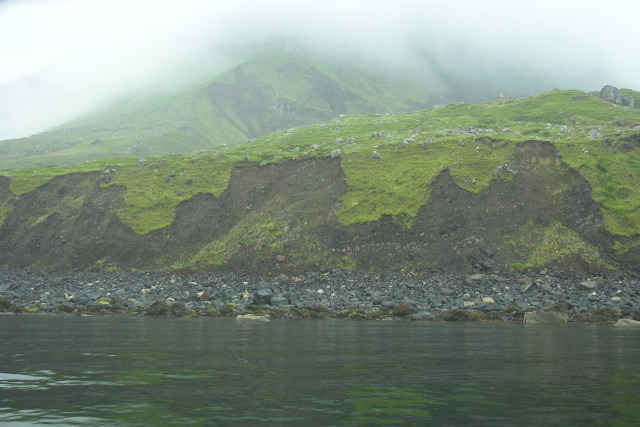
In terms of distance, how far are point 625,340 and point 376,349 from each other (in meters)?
16.2

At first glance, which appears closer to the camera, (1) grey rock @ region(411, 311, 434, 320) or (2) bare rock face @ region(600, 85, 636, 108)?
(1) grey rock @ region(411, 311, 434, 320)

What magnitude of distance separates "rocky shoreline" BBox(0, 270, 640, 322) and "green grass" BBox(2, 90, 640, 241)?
15586 millimetres

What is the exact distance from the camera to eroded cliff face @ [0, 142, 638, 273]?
2687 inches

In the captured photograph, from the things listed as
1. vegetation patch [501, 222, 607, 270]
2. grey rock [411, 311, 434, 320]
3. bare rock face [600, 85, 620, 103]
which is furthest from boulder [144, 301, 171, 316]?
bare rock face [600, 85, 620, 103]

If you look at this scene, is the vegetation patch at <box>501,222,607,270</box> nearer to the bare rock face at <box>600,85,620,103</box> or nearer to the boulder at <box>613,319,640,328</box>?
the boulder at <box>613,319,640,328</box>

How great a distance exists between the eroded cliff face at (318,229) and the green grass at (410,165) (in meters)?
2.26

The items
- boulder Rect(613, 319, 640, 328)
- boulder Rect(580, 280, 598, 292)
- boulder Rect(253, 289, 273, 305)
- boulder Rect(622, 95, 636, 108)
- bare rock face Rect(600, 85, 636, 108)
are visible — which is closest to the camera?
boulder Rect(613, 319, 640, 328)

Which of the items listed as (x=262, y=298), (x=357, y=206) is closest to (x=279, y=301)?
(x=262, y=298)

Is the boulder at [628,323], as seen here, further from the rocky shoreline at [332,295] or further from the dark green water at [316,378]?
the dark green water at [316,378]

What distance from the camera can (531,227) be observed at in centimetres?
7100

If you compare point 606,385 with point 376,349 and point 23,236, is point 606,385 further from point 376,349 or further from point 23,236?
point 23,236

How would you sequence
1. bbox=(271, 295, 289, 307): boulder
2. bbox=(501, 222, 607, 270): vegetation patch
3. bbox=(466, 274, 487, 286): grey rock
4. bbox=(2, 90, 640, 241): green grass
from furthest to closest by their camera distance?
bbox=(2, 90, 640, 241): green grass, bbox=(501, 222, 607, 270): vegetation patch, bbox=(466, 274, 487, 286): grey rock, bbox=(271, 295, 289, 307): boulder

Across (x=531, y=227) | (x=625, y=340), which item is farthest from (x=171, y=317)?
(x=531, y=227)

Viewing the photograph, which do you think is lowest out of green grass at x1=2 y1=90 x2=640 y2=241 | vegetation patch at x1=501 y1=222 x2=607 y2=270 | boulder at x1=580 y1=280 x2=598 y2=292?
boulder at x1=580 y1=280 x2=598 y2=292
